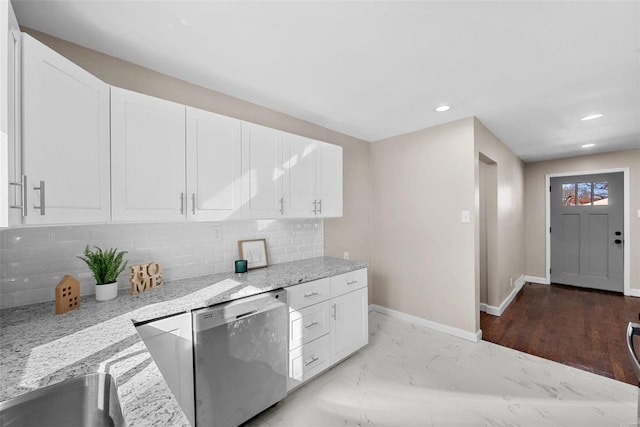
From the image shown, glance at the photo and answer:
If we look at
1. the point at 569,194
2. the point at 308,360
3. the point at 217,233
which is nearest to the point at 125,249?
the point at 217,233

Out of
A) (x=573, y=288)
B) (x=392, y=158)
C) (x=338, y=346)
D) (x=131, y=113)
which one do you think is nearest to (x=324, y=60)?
(x=131, y=113)

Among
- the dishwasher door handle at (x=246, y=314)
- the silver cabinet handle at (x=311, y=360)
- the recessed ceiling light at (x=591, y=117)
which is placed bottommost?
the silver cabinet handle at (x=311, y=360)

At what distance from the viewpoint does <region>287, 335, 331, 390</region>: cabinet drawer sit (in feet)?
6.78

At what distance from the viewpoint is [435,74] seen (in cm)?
206

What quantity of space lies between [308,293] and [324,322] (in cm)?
34

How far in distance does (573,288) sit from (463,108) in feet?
15.2

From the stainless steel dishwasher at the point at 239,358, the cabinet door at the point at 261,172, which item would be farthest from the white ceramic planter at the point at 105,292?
the cabinet door at the point at 261,172

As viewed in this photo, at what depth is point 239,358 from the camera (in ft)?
5.64

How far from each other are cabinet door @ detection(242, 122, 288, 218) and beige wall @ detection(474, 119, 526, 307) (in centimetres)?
220

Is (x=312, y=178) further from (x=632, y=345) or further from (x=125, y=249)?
(x=632, y=345)

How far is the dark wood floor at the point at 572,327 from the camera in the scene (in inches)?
102

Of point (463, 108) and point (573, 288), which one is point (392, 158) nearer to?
point (463, 108)

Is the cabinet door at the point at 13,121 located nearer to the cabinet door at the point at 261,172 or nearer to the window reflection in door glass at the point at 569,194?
the cabinet door at the point at 261,172

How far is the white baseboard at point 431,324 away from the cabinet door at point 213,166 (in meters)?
2.62
